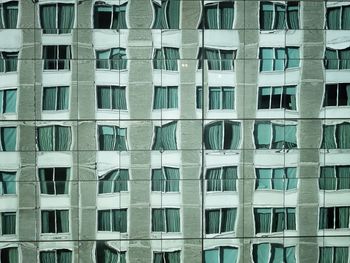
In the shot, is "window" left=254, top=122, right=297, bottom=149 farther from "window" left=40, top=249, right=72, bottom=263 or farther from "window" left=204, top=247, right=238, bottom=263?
"window" left=40, top=249, right=72, bottom=263

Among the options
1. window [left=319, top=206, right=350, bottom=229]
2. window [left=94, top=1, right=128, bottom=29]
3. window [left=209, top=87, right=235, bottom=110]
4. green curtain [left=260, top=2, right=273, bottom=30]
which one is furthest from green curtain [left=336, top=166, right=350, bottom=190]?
window [left=94, top=1, right=128, bottom=29]

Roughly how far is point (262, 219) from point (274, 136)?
174cm

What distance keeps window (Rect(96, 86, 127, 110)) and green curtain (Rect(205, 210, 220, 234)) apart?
9.18 feet

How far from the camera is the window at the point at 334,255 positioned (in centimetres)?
949

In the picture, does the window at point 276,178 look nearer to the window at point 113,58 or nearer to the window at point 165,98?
the window at point 165,98

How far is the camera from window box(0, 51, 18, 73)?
29.5 ft

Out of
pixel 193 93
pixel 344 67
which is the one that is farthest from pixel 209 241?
pixel 344 67

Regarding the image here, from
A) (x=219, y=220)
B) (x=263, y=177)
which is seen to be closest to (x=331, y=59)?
(x=263, y=177)

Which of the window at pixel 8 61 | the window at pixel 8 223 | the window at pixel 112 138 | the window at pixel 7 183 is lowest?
the window at pixel 8 223

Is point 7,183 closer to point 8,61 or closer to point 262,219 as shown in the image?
point 8,61

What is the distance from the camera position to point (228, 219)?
30.5 ft

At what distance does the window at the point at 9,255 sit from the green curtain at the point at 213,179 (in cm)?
415

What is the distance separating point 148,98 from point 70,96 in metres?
1.56

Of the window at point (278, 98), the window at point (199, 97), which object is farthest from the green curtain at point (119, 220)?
the window at point (278, 98)
